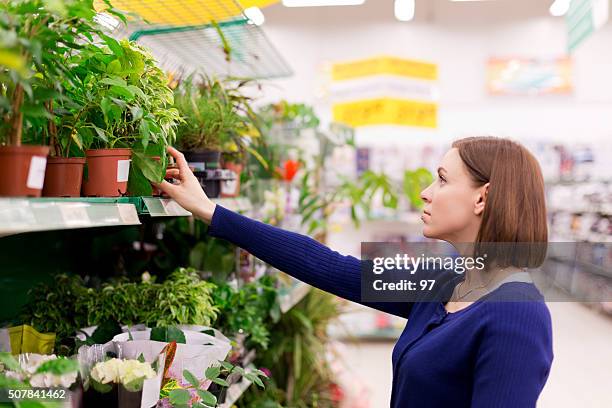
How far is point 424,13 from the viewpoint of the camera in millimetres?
8133

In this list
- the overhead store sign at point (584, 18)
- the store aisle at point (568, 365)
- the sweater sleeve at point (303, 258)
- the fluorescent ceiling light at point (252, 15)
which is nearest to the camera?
the sweater sleeve at point (303, 258)

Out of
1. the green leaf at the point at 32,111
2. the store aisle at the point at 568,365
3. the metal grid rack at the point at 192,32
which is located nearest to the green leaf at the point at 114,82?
the green leaf at the point at 32,111

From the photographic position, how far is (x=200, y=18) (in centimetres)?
253

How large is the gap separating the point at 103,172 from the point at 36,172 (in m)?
0.34

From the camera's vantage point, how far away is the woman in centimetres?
136

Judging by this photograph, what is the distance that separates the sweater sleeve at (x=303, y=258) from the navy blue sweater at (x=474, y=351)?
40mm

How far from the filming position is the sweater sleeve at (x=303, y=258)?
1.84 metres

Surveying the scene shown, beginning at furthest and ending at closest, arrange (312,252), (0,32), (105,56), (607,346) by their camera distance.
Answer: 1. (607,346)
2. (312,252)
3. (105,56)
4. (0,32)

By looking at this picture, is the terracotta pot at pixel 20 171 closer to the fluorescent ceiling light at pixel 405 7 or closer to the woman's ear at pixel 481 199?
the woman's ear at pixel 481 199

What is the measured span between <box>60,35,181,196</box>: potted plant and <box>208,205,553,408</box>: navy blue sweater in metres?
0.33

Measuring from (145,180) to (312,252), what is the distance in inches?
22.0

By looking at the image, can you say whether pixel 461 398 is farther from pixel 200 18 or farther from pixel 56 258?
pixel 200 18

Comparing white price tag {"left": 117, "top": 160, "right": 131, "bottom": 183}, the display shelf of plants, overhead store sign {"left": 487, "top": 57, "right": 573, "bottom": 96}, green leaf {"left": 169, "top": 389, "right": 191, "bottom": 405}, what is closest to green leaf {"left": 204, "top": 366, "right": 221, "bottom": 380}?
the display shelf of plants

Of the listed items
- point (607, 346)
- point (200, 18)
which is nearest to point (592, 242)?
point (607, 346)
